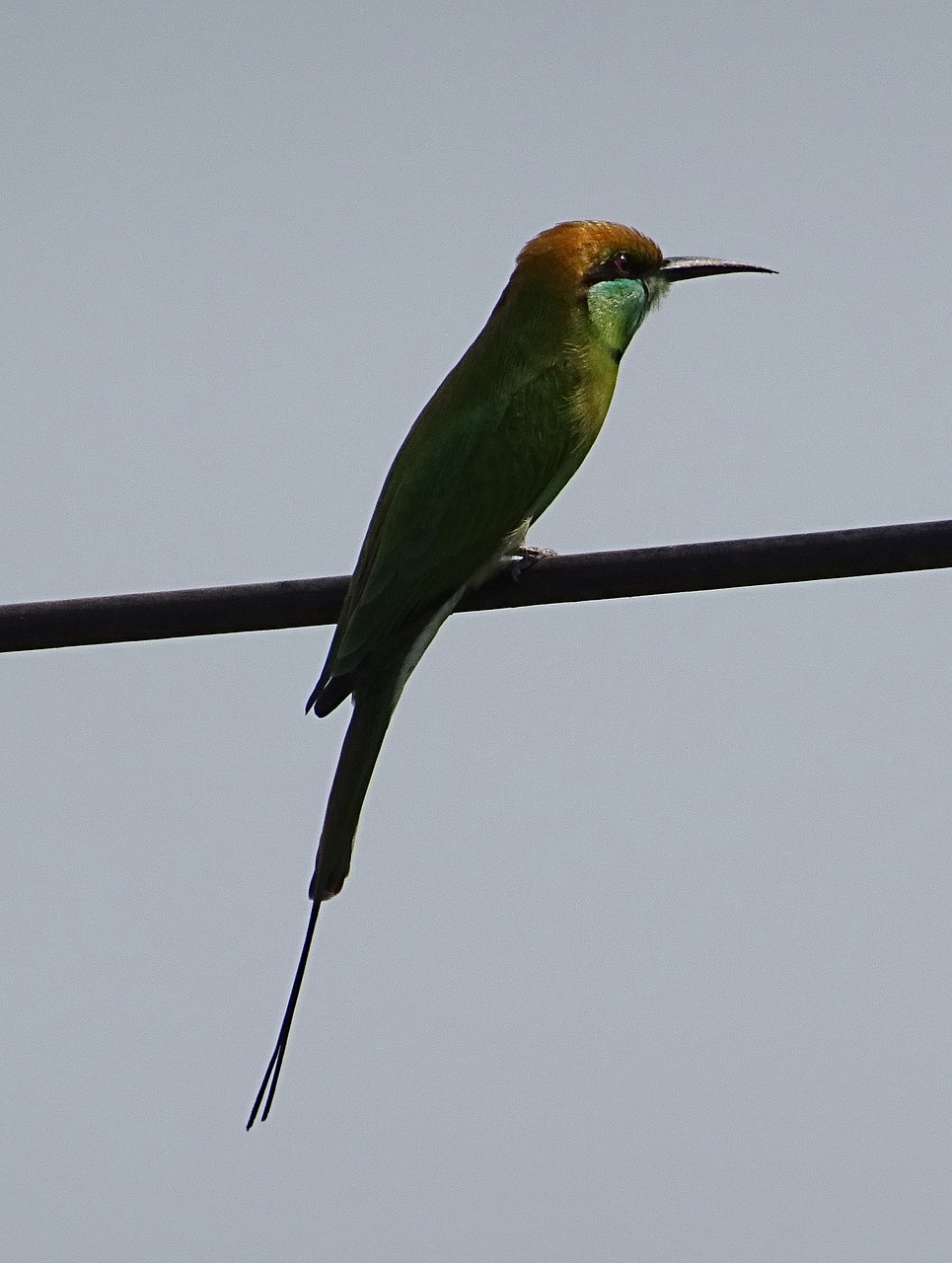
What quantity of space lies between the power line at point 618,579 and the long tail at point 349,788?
2.10 ft

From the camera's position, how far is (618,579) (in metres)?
2.10

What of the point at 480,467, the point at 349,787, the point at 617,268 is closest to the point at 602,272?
the point at 617,268

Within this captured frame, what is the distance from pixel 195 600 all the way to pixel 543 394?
49.4 inches

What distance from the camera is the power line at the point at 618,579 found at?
2.00m

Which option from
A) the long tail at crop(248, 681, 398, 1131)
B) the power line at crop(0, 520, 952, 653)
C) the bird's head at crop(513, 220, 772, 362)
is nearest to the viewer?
the power line at crop(0, 520, 952, 653)

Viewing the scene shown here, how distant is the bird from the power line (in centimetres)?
29

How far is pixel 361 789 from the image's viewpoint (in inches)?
108

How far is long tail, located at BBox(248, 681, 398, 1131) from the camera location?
2.68 meters

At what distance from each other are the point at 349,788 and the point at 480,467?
2.09ft

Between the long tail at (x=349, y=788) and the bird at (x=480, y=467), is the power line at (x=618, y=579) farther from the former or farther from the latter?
the long tail at (x=349, y=788)

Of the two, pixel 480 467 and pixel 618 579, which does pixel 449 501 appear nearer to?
pixel 480 467

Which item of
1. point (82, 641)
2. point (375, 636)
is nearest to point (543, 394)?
point (375, 636)

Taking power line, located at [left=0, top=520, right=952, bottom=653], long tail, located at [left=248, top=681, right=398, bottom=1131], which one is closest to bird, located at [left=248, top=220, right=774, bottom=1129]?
long tail, located at [left=248, top=681, right=398, bottom=1131]

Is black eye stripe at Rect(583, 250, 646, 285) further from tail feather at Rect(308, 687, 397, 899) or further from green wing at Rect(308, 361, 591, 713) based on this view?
tail feather at Rect(308, 687, 397, 899)
